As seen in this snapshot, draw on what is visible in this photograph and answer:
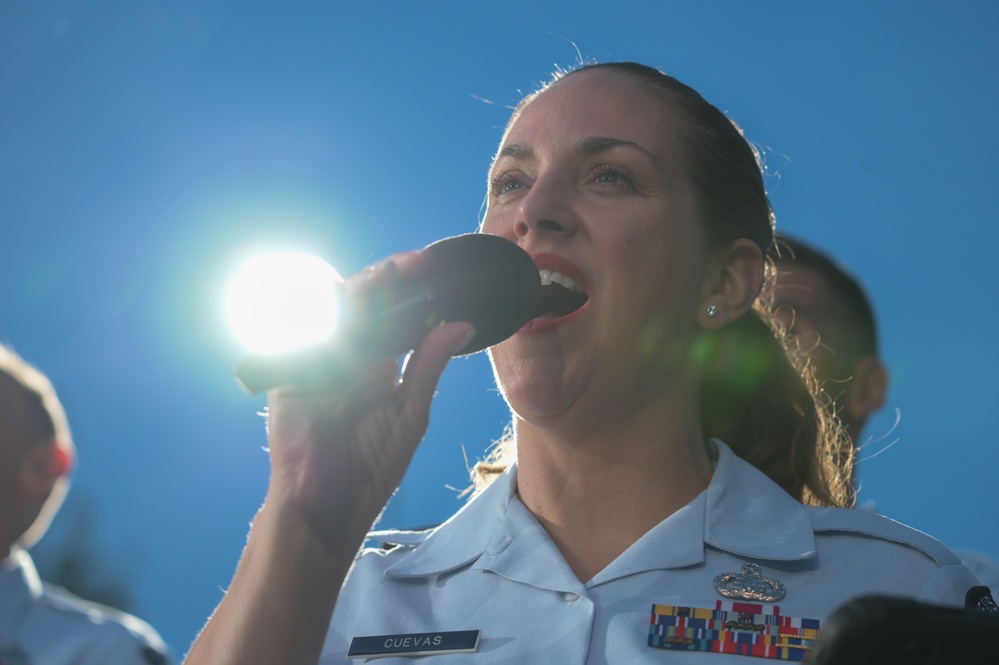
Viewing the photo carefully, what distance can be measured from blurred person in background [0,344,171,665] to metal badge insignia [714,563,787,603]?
241cm

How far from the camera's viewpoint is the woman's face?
2271 millimetres

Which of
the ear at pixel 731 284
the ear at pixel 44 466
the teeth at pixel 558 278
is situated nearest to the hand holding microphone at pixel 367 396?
the teeth at pixel 558 278

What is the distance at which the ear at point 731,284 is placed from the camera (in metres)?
2.54

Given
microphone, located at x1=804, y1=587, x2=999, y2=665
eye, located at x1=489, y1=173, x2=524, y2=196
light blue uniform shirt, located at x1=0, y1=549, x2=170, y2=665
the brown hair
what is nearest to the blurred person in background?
light blue uniform shirt, located at x1=0, y1=549, x2=170, y2=665

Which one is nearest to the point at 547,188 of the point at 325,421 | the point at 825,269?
the point at 325,421

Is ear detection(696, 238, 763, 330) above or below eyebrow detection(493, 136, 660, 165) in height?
below

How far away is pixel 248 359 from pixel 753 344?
175 cm

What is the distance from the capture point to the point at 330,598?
1721 millimetres

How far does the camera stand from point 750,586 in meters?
2.13

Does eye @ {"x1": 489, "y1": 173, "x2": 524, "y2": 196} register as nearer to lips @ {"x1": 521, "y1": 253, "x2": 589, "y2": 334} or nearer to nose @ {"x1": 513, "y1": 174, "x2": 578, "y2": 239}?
nose @ {"x1": 513, "y1": 174, "x2": 578, "y2": 239}

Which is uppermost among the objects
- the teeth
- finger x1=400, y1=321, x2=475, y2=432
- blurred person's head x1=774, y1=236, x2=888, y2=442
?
blurred person's head x1=774, y1=236, x2=888, y2=442

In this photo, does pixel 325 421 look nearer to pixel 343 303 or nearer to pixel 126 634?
pixel 343 303

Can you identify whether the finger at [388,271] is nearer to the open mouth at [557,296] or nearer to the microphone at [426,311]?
the microphone at [426,311]

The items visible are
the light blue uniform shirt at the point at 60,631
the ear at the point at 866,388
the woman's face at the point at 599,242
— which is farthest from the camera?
the ear at the point at 866,388
